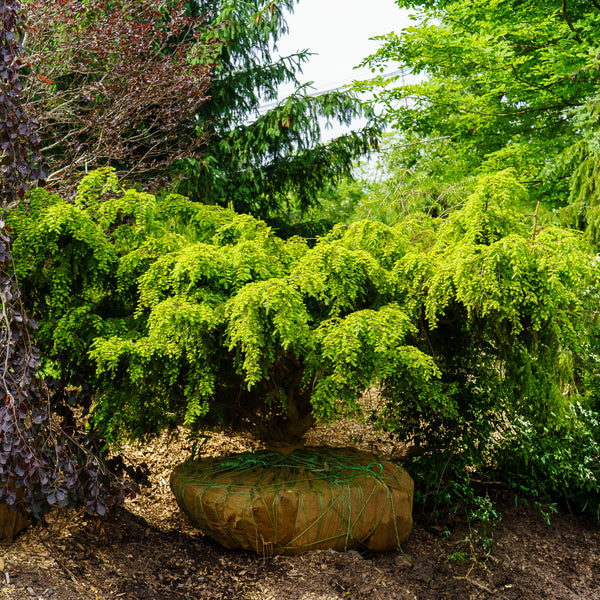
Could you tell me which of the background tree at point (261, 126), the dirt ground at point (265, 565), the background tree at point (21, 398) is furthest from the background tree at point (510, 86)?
the background tree at point (21, 398)

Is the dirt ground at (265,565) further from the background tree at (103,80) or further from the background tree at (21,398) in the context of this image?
the background tree at (103,80)

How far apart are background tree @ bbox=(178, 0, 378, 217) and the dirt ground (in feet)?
12.5

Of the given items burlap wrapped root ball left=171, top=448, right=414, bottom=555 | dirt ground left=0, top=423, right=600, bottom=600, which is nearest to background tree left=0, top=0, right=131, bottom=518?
dirt ground left=0, top=423, right=600, bottom=600

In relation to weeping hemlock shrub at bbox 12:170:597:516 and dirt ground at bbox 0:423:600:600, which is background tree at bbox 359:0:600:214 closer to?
weeping hemlock shrub at bbox 12:170:597:516

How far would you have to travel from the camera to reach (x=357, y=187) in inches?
571

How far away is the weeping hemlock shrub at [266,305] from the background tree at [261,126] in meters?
2.82

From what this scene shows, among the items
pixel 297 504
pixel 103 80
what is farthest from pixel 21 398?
pixel 103 80

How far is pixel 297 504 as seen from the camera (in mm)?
3133

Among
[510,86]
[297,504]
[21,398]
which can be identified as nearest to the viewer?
[21,398]

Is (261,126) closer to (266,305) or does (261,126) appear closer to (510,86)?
(510,86)

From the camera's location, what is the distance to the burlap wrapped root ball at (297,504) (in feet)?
10.3

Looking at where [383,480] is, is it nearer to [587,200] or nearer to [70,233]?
[70,233]

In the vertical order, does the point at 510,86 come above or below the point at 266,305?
above

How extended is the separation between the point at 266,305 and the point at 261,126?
4312 millimetres
